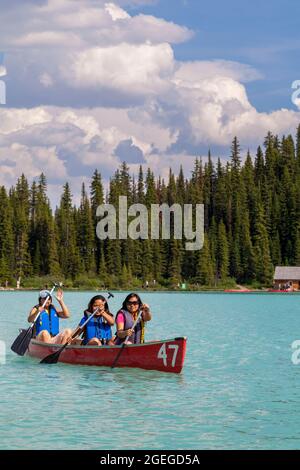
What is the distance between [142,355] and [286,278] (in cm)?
10317

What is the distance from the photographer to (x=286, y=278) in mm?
125125

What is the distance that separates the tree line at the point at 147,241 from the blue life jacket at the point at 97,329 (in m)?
101

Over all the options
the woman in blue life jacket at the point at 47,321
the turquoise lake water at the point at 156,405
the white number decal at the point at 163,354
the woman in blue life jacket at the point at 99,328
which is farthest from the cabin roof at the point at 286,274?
the white number decal at the point at 163,354

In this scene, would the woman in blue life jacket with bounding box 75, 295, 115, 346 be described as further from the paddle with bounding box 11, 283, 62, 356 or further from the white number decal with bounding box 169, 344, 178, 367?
the paddle with bounding box 11, 283, 62, 356

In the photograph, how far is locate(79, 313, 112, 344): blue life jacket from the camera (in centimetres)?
2516

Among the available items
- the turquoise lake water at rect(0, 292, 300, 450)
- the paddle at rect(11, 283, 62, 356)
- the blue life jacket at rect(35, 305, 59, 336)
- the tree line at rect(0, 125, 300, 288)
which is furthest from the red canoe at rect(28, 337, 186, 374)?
the tree line at rect(0, 125, 300, 288)

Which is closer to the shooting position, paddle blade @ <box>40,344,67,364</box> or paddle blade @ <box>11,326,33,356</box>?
paddle blade @ <box>40,344,67,364</box>

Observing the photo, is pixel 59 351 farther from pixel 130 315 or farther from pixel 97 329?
pixel 130 315

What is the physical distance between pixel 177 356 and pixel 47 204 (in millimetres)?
122537

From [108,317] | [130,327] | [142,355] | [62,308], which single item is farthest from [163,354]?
[62,308]

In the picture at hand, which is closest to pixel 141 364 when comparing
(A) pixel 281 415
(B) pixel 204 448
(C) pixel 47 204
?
(A) pixel 281 415

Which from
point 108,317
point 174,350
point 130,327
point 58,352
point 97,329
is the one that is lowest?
point 58,352

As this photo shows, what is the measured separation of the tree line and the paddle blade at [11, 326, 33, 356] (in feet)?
319
